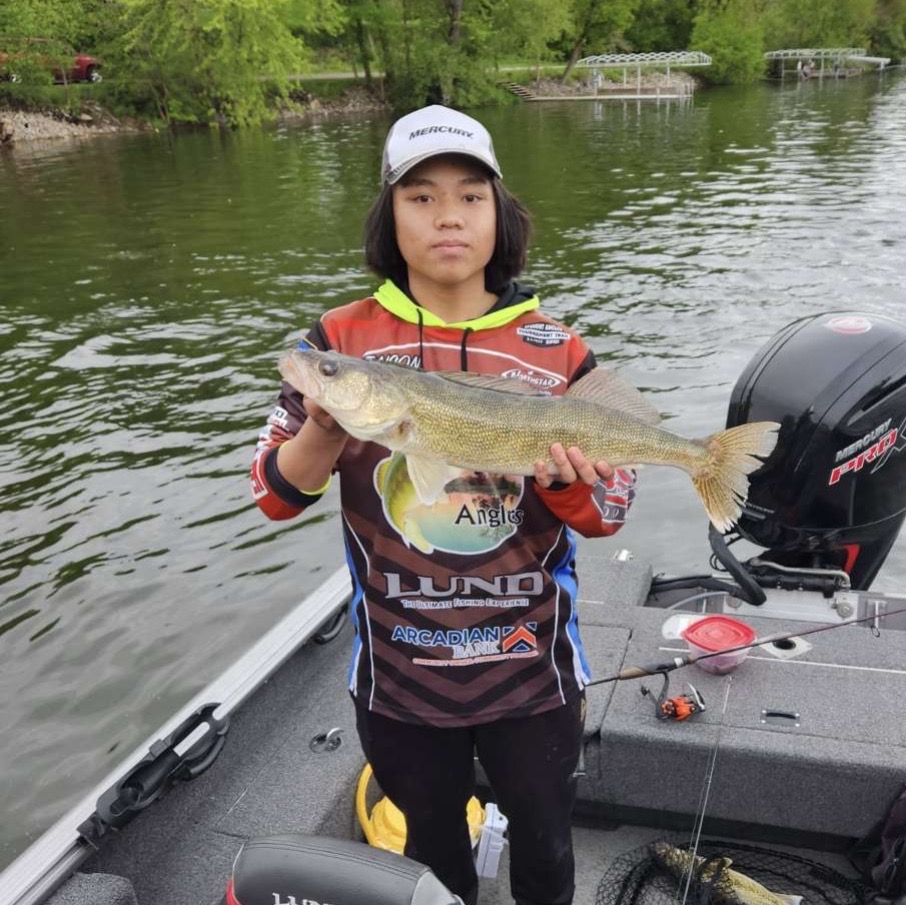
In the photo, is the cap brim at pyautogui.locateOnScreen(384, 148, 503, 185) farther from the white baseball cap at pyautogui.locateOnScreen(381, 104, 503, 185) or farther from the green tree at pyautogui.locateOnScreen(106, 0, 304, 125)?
the green tree at pyautogui.locateOnScreen(106, 0, 304, 125)

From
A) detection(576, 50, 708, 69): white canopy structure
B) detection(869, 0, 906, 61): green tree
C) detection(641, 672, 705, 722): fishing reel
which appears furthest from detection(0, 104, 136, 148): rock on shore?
detection(869, 0, 906, 61): green tree

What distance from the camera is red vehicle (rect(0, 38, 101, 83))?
3700 centimetres

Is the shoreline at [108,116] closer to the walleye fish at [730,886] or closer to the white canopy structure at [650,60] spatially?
the white canopy structure at [650,60]

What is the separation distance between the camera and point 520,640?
2303mm

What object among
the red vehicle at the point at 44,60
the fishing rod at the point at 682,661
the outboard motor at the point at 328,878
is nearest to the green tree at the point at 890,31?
the red vehicle at the point at 44,60

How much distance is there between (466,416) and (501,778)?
1.02m

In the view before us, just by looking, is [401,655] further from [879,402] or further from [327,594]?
[879,402]

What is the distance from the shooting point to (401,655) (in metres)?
2.31

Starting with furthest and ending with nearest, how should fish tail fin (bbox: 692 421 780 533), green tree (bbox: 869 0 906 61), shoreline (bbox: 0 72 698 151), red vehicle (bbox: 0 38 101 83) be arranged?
green tree (bbox: 869 0 906 61) < red vehicle (bbox: 0 38 101 83) < shoreline (bbox: 0 72 698 151) < fish tail fin (bbox: 692 421 780 533)

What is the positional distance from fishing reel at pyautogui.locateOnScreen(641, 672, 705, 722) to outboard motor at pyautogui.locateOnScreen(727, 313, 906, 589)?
1.03 metres

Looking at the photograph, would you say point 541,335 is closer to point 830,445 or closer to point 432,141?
point 432,141

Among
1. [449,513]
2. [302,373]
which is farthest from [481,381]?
[302,373]

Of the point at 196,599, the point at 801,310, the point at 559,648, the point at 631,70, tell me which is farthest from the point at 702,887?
the point at 631,70

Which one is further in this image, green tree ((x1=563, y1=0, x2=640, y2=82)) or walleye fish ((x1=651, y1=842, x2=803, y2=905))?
green tree ((x1=563, y1=0, x2=640, y2=82))
